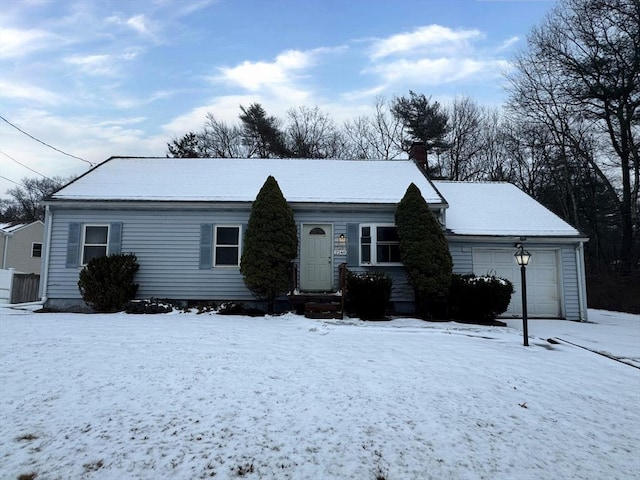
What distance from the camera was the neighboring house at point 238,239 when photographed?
1094cm

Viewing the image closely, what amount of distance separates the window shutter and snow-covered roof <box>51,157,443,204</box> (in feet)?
2.61

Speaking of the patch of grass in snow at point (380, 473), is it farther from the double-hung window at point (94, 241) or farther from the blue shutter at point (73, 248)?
the blue shutter at point (73, 248)

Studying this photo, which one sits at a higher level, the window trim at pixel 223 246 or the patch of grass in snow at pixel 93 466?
the window trim at pixel 223 246

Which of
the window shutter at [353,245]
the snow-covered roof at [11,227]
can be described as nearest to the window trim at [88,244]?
the window shutter at [353,245]

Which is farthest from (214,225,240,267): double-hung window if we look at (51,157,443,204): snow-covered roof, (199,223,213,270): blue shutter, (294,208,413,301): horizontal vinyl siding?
(294,208,413,301): horizontal vinyl siding

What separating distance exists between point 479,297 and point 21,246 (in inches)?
1166

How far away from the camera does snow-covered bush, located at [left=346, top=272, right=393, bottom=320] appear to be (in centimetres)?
974

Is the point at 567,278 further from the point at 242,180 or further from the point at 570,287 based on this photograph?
the point at 242,180

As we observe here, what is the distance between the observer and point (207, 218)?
36.6 feet

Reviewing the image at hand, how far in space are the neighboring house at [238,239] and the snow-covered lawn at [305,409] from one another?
4.41 meters

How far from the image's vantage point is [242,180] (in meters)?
12.4

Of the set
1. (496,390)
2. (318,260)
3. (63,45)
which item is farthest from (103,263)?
(496,390)

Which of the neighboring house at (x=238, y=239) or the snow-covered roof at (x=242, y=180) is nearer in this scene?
the neighboring house at (x=238, y=239)

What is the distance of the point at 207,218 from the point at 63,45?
6578mm
